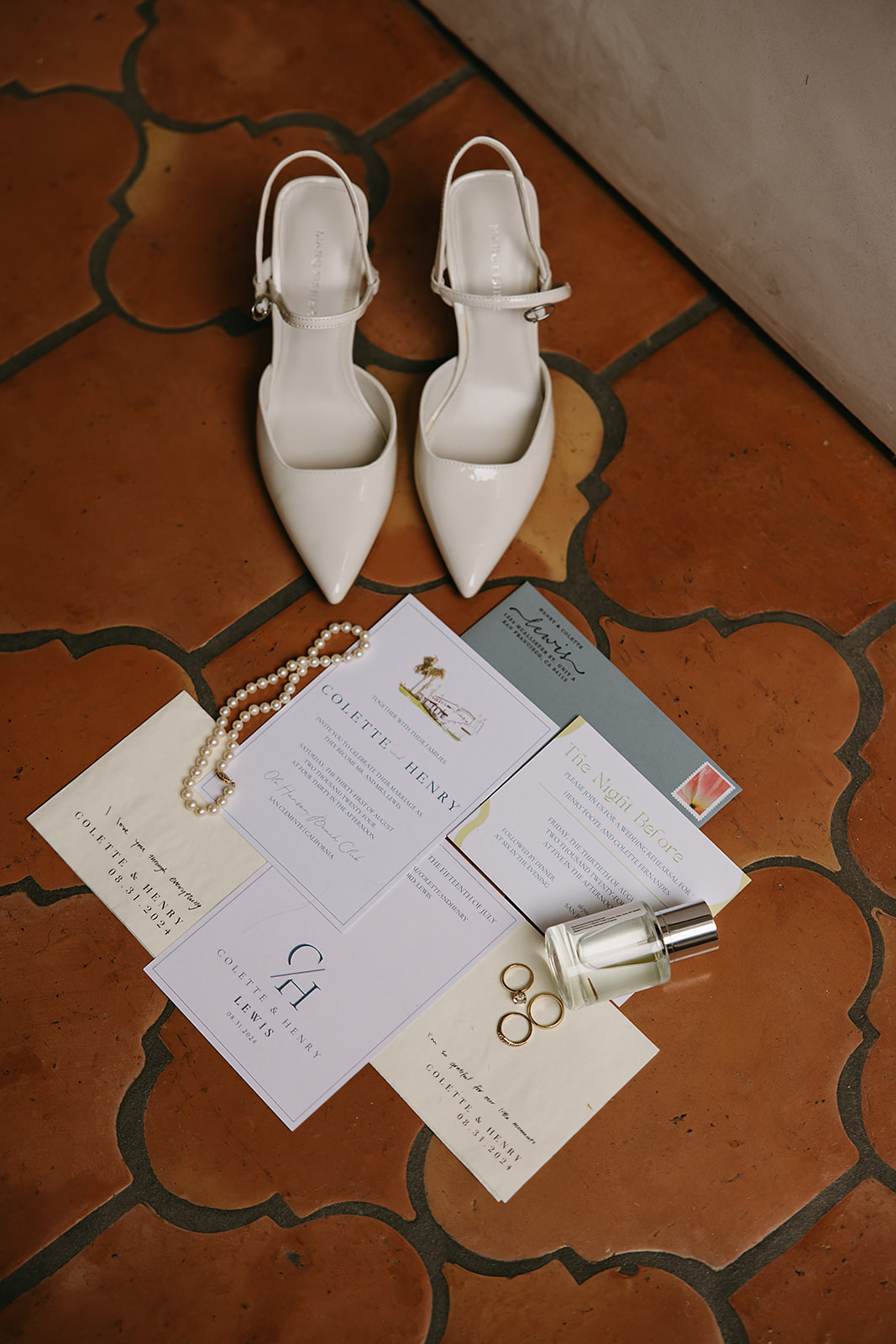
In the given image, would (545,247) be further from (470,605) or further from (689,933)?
(689,933)

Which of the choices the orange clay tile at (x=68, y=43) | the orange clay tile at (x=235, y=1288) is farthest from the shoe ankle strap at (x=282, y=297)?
the orange clay tile at (x=235, y=1288)

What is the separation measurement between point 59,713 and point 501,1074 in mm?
418

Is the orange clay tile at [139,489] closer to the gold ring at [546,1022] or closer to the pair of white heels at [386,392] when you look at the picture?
the pair of white heels at [386,392]

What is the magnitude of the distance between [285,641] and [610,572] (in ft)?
0.86

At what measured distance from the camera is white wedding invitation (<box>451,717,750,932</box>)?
2.21 ft

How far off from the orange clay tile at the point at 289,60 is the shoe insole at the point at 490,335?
0.61 ft

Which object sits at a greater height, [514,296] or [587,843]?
[514,296]

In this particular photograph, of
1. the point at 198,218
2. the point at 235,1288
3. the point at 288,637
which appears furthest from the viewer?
the point at 198,218

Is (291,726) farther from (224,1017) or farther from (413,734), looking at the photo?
(224,1017)

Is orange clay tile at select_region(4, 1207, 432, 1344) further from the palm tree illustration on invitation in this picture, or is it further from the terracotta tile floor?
the palm tree illustration on invitation

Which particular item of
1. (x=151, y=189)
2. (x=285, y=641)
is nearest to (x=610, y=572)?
(x=285, y=641)

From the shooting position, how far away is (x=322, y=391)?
29.1 inches

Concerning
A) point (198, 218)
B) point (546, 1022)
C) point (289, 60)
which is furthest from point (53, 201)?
point (546, 1022)

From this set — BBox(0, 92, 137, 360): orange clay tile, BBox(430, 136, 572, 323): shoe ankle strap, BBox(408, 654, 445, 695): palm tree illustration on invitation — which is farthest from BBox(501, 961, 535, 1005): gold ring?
BBox(0, 92, 137, 360): orange clay tile
